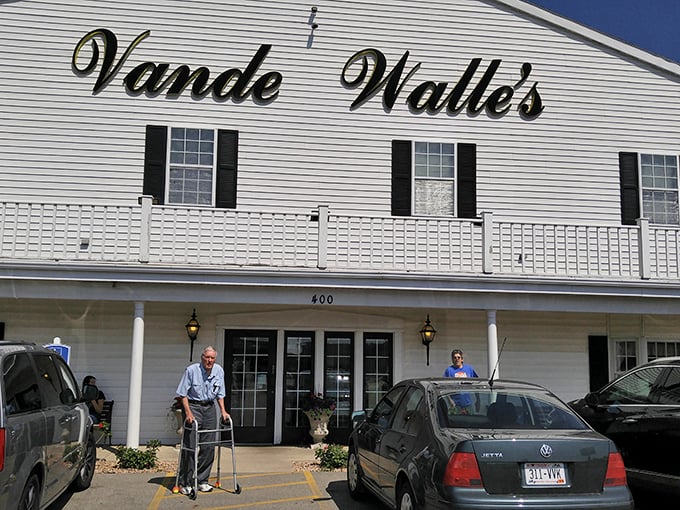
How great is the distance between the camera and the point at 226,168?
12508 mm

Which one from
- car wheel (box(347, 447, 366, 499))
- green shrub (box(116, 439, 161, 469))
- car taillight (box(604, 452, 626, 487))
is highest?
car taillight (box(604, 452, 626, 487))

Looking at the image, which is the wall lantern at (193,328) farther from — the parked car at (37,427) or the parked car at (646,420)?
the parked car at (646,420)

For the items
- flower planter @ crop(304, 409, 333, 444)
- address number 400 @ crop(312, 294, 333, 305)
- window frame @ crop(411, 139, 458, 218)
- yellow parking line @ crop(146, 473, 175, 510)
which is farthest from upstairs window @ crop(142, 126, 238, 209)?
yellow parking line @ crop(146, 473, 175, 510)

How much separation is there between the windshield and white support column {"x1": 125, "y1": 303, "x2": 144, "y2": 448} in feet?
19.7

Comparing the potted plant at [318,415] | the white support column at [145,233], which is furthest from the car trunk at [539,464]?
the white support column at [145,233]

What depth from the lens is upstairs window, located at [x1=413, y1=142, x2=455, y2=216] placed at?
42.4ft

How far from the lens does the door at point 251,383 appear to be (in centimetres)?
1232

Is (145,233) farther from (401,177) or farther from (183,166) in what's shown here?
(401,177)

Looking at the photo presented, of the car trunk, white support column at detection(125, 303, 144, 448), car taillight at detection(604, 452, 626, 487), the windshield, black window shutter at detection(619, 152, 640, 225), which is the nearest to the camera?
the car trunk

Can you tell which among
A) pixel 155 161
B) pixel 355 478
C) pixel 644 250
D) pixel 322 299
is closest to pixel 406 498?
pixel 355 478

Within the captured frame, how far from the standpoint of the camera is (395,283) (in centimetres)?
1114

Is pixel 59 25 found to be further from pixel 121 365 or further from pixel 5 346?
pixel 5 346

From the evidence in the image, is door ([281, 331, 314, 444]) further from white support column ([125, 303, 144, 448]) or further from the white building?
white support column ([125, 303, 144, 448])

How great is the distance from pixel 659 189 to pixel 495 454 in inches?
396
